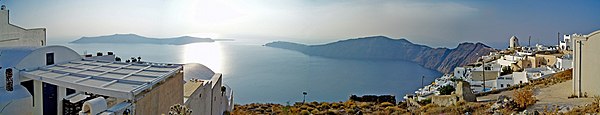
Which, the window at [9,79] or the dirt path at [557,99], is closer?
the window at [9,79]

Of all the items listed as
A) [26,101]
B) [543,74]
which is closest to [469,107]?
[26,101]

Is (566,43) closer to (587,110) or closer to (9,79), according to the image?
(587,110)

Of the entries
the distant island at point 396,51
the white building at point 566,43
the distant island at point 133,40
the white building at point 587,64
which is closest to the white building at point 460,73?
the white building at point 566,43

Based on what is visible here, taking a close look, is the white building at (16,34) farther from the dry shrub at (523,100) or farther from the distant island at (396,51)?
the distant island at (396,51)

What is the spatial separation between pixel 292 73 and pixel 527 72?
3021cm

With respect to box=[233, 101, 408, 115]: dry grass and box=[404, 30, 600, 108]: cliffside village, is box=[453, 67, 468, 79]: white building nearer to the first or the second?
box=[404, 30, 600, 108]: cliffside village

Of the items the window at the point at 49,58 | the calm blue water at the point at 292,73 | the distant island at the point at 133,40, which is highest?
the distant island at the point at 133,40

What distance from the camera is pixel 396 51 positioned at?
6269 cm

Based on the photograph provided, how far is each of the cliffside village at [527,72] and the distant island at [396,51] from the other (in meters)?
11.5

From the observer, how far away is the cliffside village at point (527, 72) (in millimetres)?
9492

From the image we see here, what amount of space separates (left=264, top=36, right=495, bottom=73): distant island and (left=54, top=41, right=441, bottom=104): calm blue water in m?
2.29

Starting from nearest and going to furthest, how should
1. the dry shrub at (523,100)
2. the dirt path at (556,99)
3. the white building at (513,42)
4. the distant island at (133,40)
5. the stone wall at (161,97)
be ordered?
the stone wall at (161,97)
the dirt path at (556,99)
the dry shrub at (523,100)
the distant island at (133,40)
the white building at (513,42)

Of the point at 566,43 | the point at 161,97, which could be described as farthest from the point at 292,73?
the point at 161,97

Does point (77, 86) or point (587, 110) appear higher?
point (77, 86)
